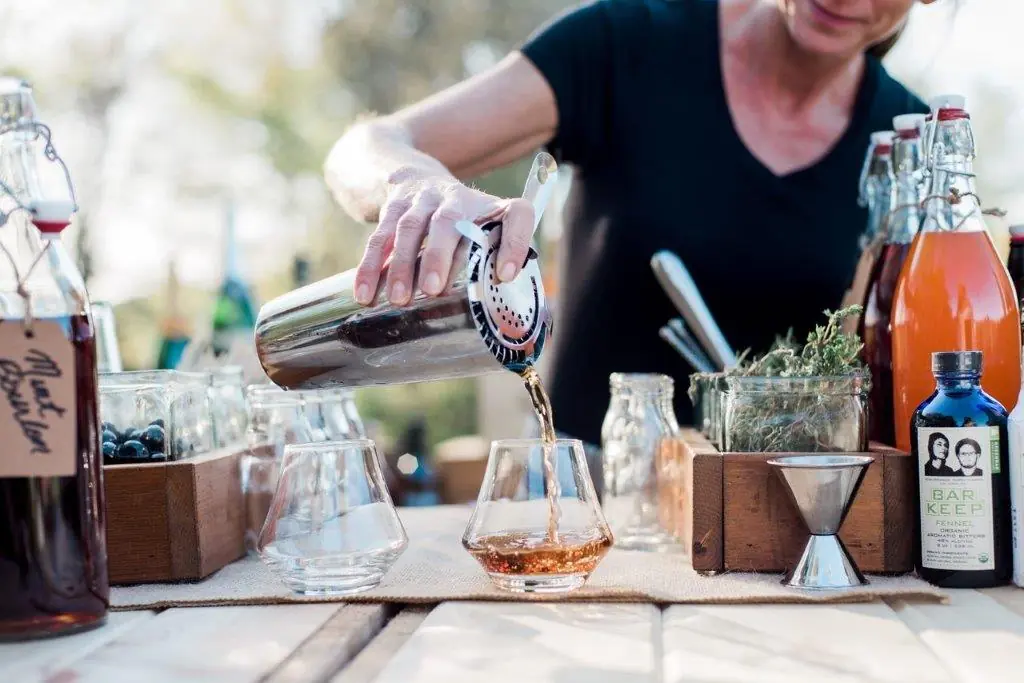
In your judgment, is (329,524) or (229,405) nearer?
(329,524)

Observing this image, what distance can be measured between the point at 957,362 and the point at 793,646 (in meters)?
0.32

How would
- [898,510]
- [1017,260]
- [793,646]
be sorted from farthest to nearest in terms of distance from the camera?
[1017,260] → [898,510] → [793,646]

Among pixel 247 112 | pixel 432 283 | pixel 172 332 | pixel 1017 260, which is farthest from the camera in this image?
pixel 247 112

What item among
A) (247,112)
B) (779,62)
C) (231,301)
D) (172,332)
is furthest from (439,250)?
(247,112)

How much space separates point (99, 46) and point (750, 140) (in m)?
4.35

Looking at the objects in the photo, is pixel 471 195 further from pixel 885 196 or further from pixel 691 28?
pixel 691 28

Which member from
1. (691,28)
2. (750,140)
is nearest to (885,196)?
(750,140)

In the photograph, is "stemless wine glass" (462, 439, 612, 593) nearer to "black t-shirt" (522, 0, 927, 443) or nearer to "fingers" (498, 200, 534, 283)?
"fingers" (498, 200, 534, 283)

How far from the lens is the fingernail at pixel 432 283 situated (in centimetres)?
89

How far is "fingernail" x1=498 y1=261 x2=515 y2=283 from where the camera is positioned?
35.6 inches

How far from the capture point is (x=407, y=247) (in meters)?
0.93

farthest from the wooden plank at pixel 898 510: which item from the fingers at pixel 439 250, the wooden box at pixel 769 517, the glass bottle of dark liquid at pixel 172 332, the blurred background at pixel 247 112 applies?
the blurred background at pixel 247 112

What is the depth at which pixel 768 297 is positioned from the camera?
1705 millimetres

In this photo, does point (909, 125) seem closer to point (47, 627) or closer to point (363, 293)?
point (363, 293)
